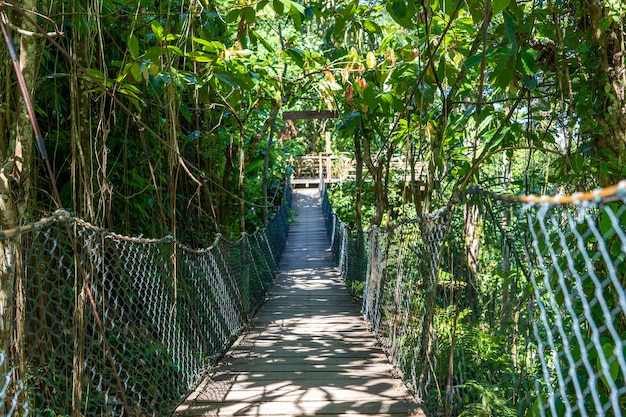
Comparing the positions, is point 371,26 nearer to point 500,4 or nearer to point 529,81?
point 529,81

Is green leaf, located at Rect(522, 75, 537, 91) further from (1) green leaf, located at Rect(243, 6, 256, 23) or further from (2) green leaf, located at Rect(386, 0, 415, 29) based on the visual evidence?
(1) green leaf, located at Rect(243, 6, 256, 23)

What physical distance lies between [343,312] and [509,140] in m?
2.95

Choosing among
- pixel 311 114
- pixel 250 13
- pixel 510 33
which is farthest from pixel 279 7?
pixel 311 114

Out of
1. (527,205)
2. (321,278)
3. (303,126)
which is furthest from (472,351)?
(303,126)

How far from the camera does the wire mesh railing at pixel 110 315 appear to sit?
5.67ft

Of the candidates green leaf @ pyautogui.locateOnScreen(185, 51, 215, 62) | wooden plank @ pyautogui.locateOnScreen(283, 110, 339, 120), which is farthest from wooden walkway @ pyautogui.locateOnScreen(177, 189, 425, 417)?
wooden plank @ pyautogui.locateOnScreen(283, 110, 339, 120)

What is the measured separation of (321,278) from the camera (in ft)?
27.1

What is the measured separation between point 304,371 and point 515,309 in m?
1.57

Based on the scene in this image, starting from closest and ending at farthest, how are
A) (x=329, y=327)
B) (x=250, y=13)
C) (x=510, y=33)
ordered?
(x=510, y=33) → (x=250, y=13) → (x=329, y=327)

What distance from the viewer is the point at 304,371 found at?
3.40 metres

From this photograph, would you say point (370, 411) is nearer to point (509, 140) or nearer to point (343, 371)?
point (343, 371)

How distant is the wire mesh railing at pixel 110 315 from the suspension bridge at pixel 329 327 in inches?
0.6

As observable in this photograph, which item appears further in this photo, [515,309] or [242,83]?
[242,83]

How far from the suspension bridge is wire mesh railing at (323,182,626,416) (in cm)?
1
